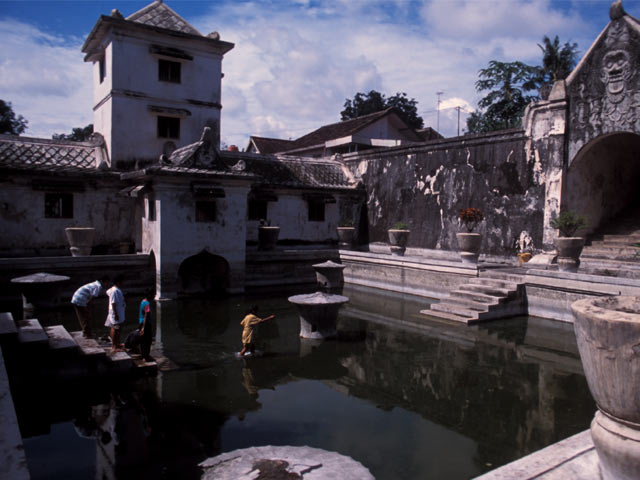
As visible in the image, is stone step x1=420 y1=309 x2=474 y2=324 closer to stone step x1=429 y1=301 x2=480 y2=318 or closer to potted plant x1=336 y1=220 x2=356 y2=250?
stone step x1=429 y1=301 x2=480 y2=318

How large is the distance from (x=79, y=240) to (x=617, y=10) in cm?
1539

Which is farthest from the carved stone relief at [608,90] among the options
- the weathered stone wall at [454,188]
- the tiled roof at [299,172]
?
the tiled roof at [299,172]

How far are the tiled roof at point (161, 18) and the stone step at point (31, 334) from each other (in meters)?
12.7

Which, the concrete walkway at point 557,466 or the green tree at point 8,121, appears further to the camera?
the green tree at point 8,121

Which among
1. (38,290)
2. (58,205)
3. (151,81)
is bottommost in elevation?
(38,290)

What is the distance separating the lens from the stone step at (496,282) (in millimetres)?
11147

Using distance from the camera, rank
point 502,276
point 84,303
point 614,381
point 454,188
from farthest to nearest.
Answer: point 454,188
point 502,276
point 84,303
point 614,381

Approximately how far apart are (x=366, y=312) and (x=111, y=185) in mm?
9469

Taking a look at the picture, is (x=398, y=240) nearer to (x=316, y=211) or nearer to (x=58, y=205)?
(x=316, y=211)

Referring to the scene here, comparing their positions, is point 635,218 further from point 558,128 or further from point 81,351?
point 81,351

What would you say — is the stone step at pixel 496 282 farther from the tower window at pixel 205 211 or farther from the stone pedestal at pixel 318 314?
the tower window at pixel 205 211

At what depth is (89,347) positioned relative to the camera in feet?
24.0

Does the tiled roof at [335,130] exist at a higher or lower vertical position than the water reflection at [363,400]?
higher

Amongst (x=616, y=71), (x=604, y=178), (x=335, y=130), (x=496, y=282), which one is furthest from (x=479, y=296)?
(x=335, y=130)
